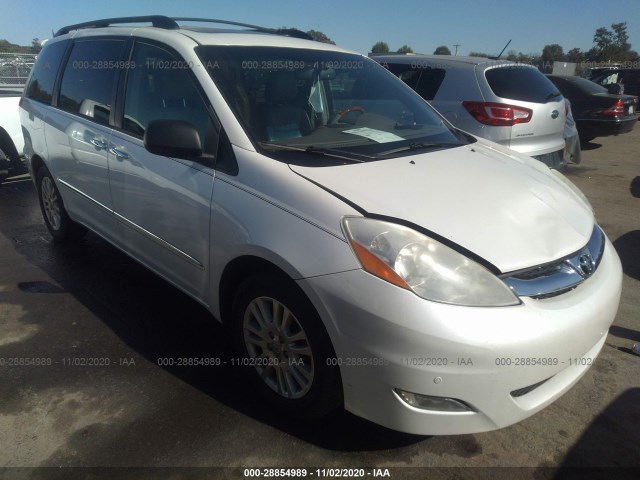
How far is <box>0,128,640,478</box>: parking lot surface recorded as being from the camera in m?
2.23

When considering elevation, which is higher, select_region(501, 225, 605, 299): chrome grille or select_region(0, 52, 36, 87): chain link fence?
select_region(0, 52, 36, 87): chain link fence

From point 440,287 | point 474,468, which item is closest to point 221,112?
point 440,287

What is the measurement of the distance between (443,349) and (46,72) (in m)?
4.43

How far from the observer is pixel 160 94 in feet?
10.1

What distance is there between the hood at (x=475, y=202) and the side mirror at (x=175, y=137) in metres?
0.57

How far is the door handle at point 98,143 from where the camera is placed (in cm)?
339

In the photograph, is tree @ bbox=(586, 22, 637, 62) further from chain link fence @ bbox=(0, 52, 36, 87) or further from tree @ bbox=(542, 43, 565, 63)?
chain link fence @ bbox=(0, 52, 36, 87)

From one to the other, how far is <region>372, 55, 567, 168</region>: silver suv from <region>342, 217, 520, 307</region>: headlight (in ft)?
12.7

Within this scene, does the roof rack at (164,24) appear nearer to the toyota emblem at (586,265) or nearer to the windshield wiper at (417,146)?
the windshield wiper at (417,146)

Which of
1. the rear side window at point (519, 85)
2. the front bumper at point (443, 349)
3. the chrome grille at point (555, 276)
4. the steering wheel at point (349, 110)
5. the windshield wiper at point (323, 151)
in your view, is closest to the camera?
the front bumper at point (443, 349)

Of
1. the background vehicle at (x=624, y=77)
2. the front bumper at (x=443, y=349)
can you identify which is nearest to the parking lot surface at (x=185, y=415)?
the front bumper at (x=443, y=349)

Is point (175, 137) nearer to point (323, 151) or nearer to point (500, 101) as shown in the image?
point (323, 151)

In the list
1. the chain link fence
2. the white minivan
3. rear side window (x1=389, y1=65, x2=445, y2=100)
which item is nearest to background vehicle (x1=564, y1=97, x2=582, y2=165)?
rear side window (x1=389, y1=65, x2=445, y2=100)

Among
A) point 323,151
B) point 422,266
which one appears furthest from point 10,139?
point 422,266
